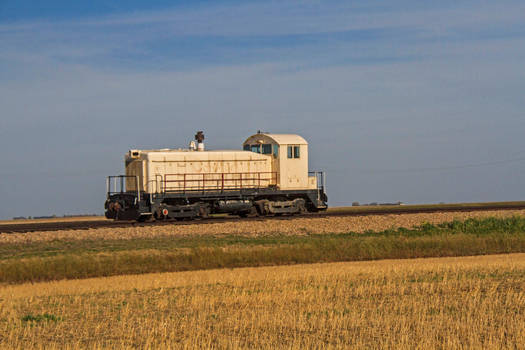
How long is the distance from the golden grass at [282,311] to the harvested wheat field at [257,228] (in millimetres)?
9350

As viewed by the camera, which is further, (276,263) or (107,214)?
(107,214)

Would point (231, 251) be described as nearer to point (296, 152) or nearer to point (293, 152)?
point (293, 152)

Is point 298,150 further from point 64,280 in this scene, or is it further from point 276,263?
point 64,280

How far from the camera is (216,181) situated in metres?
37.9

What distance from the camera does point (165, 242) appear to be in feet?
88.3

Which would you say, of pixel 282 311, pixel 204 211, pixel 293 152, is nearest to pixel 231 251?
pixel 282 311

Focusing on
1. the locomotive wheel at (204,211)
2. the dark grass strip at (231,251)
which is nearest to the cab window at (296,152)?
the locomotive wheel at (204,211)

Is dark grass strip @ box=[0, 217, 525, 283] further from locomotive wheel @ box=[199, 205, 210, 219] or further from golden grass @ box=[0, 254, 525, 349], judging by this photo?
locomotive wheel @ box=[199, 205, 210, 219]

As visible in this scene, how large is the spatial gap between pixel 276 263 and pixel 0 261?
372 inches

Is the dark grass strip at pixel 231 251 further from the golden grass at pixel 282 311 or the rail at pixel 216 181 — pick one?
the rail at pixel 216 181

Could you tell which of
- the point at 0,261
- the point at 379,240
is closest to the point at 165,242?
the point at 0,261

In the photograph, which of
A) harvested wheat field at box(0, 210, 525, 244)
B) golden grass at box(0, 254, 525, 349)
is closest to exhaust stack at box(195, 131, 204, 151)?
harvested wheat field at box(0, 210, 525, 244)

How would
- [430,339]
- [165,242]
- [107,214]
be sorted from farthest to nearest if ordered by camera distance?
[107,214], [165,242], [430,339]

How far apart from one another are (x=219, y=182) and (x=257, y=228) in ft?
22.5
